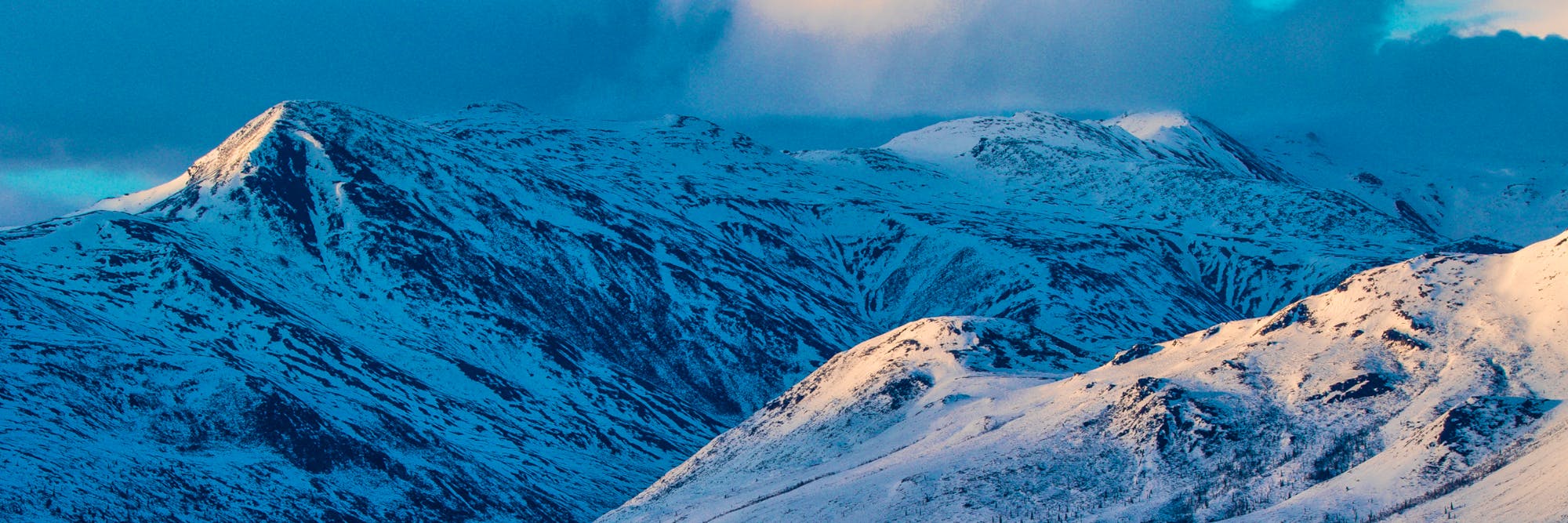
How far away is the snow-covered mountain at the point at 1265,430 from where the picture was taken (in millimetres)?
68812

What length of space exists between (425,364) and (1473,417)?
130 meters

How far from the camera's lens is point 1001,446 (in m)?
88.5

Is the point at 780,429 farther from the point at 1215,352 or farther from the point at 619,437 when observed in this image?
the point at 619,437

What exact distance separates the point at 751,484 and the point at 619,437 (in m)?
73.8

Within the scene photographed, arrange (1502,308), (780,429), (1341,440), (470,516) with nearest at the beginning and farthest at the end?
(1341,440) < (1502,308) < (780,429) < (470,516)

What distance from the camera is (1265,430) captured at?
81.9m

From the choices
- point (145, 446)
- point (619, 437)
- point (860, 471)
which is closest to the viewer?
point (860, 471)

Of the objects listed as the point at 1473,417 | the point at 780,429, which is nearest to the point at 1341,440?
the point at 1473,417

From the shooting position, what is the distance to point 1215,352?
321ft

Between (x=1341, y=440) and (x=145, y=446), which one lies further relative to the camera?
(x=145, y=446)

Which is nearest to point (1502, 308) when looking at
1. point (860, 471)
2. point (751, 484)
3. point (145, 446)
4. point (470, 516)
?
point (860, 471)

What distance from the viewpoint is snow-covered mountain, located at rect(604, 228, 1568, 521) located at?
226 feet

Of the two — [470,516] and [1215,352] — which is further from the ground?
[1215,352]

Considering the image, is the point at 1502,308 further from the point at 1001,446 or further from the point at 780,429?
the point at 780,429
